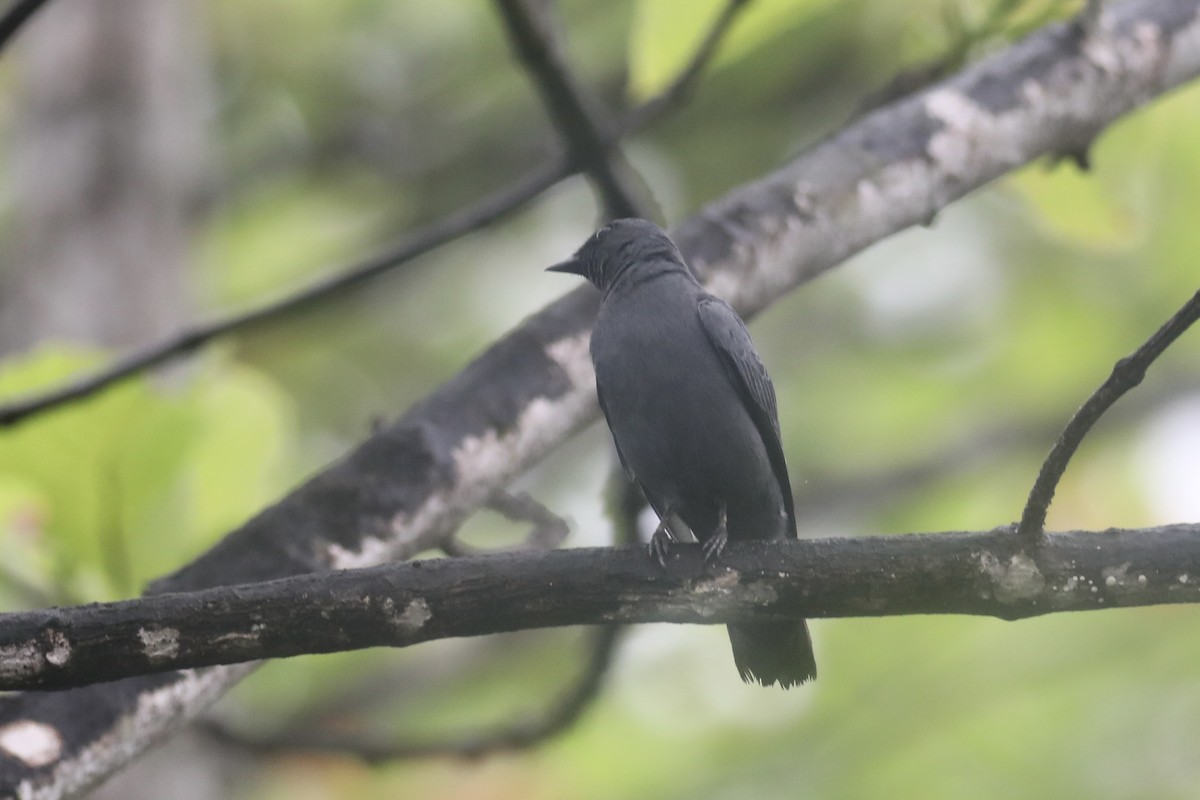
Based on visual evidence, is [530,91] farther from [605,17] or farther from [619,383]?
[619,383]

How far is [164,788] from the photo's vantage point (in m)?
4.81

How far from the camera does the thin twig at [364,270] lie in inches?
147

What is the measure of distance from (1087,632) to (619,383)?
15.5 feet

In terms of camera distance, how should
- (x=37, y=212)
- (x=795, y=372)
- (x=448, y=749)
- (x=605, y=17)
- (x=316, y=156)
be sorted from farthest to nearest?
(x=795, y=372) → (x=605, y=17) → (x=316, y=156) → (x=37, y=212) → (x=448, y=749)

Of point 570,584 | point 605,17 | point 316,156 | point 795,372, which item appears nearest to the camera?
point 570,584

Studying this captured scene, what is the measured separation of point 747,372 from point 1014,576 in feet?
4.93

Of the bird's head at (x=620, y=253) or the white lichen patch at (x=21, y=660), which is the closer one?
the white lichen patch at (x=21, y=660)

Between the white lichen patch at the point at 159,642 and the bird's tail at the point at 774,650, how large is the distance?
1851mm

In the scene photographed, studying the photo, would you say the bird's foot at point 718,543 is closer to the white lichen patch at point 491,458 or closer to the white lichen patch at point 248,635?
the white lichen patch at point 491,458

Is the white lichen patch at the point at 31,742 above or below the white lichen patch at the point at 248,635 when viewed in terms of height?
above

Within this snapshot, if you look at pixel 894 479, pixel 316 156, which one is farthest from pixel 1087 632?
pixel 316 156

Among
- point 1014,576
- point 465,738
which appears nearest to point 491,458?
point 1014,576

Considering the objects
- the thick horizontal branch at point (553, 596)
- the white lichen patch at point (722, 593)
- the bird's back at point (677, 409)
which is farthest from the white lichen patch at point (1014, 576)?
the bird's back at point (677, 409)

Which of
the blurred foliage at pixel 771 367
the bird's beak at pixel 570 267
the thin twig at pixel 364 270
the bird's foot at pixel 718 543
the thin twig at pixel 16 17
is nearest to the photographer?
the bird's foot at pixel 718 543
